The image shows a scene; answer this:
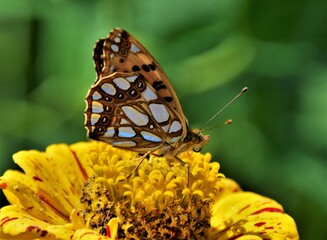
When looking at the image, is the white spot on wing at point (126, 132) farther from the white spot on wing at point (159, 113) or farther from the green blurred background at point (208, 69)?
the green blurred background at point (208, 69)

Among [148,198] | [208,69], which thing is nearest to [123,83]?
[148,198]

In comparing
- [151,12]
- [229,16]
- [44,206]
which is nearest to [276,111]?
[229,16]

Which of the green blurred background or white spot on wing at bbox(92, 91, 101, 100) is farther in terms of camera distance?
the green blurred background

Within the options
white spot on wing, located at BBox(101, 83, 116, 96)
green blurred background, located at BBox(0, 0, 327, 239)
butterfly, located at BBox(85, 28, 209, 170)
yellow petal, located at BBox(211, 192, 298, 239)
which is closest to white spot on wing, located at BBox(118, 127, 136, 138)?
butterfly, located at BBox(85, 28, 209, 170)

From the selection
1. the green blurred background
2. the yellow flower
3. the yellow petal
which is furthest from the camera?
the green blurred background

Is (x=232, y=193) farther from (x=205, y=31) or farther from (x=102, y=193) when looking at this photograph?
(x=205, y=31)

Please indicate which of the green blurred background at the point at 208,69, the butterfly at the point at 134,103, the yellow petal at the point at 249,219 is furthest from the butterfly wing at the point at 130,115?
the green blurred background at the point at 208,69

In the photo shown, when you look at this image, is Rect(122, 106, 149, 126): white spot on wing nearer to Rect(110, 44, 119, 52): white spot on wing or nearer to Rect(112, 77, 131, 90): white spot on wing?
Rect(112, 77, 131, 90): white spot on wing
